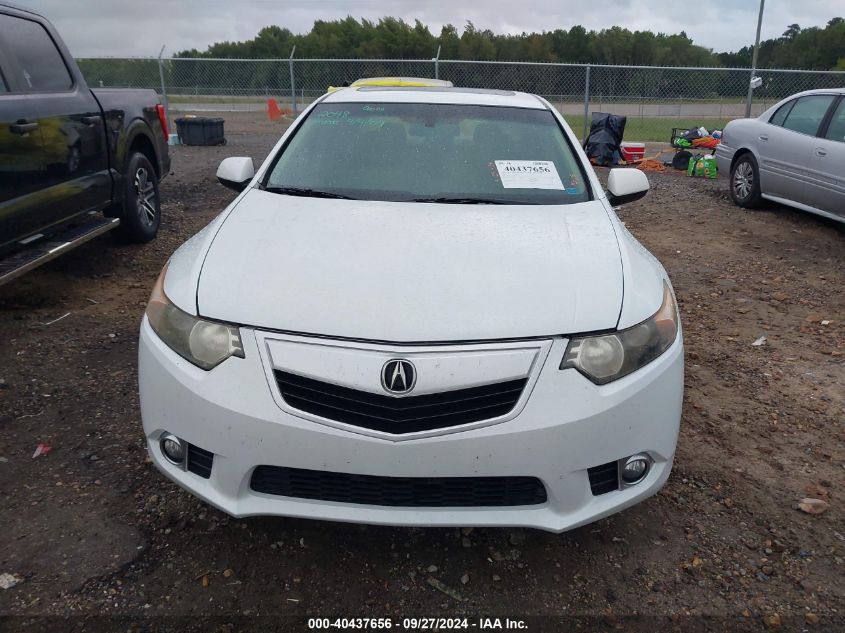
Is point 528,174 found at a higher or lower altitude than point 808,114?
lower

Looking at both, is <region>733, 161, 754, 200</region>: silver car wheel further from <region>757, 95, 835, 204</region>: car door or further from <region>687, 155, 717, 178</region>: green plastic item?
<region>687, 155, 717, 178</region>: green plastic item

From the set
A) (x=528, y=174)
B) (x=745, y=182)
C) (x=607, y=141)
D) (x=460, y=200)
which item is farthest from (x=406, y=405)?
(x=607, y=141)

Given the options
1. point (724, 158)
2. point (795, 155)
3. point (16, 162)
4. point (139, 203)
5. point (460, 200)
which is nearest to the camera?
point (460, 200)

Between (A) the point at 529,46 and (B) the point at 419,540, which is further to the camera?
(A) the point at 529,46

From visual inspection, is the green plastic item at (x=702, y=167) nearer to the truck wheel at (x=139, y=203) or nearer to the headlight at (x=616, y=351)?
the truck wheel at (x=139, y=203)

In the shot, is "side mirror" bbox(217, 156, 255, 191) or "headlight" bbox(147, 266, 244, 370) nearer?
"headlight" bbox(147, 266, 244, 370)

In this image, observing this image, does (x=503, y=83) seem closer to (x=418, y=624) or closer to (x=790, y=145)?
(x=790, y=145)

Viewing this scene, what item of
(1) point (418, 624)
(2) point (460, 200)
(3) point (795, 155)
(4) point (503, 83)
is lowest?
(1) point (418, 624)

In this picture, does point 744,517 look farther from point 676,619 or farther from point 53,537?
point 53,537

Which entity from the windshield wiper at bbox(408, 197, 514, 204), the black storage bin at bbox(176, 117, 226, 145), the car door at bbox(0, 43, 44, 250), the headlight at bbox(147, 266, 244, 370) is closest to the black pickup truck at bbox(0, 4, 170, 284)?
the car door at bbox(0, 43, 44, 250)

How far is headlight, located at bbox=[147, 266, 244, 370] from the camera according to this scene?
214 cm

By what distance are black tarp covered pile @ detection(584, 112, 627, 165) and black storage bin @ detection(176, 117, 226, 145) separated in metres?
7.45

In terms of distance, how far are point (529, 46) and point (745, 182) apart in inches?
1718

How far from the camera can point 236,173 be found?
3.50m
